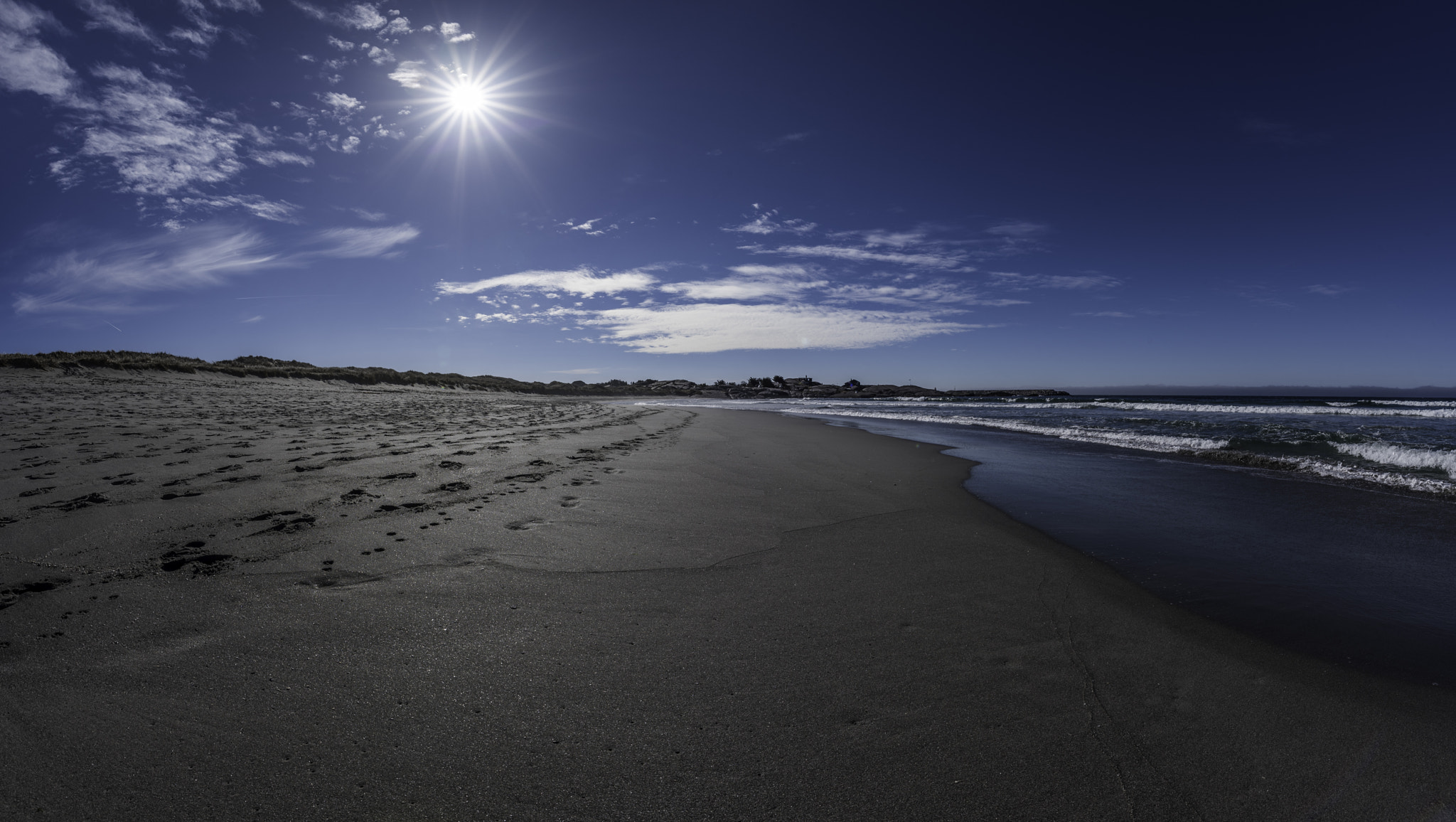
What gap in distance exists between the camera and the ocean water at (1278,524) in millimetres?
3504

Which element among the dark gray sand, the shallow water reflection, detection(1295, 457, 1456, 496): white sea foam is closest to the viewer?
the dark gray sand

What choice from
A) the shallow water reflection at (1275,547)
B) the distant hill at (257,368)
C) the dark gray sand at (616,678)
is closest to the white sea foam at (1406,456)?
the shallow water reflection at (1275,547)

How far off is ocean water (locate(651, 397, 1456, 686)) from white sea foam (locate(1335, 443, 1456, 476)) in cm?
4

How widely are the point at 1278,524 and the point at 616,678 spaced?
735 centimetres

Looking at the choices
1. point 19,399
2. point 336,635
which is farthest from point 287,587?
point 19,399

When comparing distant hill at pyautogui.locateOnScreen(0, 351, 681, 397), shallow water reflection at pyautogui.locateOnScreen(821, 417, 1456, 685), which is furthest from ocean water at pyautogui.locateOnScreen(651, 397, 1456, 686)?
distant hill at pyautogui.locateOnScreen(0, 351, 681, 397)

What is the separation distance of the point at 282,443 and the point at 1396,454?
18852mm

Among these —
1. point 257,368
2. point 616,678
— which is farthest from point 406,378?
point 616,678

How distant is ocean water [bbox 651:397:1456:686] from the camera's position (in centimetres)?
350

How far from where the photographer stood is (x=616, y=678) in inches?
103

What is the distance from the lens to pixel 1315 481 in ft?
27.4

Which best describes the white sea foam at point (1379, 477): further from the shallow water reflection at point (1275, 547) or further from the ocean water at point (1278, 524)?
the shallow water reflection at point (1275, 547)

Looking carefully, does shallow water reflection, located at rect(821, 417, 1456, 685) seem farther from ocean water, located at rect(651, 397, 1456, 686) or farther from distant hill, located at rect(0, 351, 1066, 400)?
distant hill, located at rect(0, 351, 1066, 400)

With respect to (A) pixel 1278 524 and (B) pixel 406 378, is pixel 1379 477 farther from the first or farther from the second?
(B) pixel 406 378
